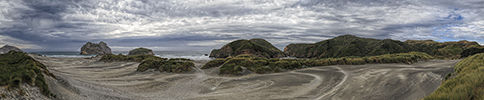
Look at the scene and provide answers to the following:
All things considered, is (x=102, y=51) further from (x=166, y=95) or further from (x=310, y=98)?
(x=310, y=98)

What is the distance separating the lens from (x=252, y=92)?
37.8 ft

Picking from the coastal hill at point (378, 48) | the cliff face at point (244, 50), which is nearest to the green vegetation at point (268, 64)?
the coastal hill at point (378, 48)

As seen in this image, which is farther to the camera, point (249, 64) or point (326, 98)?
point (249, 64)

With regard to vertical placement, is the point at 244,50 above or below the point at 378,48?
below

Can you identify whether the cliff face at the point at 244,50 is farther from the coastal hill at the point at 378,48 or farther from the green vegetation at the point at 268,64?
the green vegetation at the point at 268,64

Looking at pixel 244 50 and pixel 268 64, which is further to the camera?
pixel 244 50

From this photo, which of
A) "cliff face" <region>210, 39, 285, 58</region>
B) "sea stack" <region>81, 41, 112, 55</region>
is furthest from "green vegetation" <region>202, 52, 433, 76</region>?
"sea stack" <region>81, 41, 112, 55</region>

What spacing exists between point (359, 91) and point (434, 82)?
3636mm

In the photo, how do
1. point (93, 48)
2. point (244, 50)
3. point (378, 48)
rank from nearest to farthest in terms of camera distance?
1. point (378, 48)
2. point (244, 50)
3. point (93, 48)

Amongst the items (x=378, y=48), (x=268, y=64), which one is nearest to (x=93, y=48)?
(x=268, y=64)

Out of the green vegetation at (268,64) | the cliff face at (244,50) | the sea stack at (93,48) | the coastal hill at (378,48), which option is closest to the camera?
the green vegetation at (268,64)

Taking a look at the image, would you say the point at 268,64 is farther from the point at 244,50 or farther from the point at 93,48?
Result: the point at 93,48

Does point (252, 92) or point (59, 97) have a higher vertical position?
point (59, 97)

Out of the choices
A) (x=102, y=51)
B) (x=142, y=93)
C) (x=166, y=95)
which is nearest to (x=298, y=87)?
(x=166, y=95)
